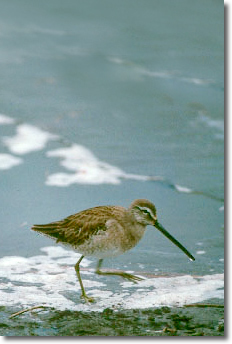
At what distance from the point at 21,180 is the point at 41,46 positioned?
856mm

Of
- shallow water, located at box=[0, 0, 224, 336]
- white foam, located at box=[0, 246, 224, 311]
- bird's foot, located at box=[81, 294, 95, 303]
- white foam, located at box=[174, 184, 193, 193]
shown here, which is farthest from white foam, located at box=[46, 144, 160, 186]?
bird's foot, located at box=[81, 294, 95, 303]

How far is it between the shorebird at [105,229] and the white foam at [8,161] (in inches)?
13.9

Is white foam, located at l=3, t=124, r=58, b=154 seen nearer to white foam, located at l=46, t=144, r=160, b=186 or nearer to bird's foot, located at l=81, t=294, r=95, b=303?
white foam, located at l=46, t=144, r=160, b=186

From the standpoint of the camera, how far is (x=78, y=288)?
260 centimetres

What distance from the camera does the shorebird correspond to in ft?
8.71

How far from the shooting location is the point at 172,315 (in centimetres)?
255

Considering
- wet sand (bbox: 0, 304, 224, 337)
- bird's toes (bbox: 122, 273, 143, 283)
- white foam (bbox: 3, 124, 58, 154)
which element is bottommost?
wet sand (bbox: 0, 304, 224, 337)

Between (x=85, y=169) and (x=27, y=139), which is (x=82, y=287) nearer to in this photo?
(x=85, y=169)

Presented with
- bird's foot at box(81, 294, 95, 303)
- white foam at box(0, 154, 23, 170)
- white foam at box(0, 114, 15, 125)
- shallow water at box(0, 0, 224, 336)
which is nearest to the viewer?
bird's foot at box(81, 294, 95, 303)

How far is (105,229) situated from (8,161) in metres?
0.55

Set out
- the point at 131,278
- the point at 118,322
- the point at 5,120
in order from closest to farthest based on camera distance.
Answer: the point at 118,322, the point at 131,278, the point at 5,120

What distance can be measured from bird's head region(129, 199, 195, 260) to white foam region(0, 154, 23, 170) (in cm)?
56

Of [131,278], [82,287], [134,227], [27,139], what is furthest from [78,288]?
[27,139]

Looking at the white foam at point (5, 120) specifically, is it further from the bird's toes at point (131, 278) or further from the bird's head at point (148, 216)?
the bird's toes at point (131, 278)
